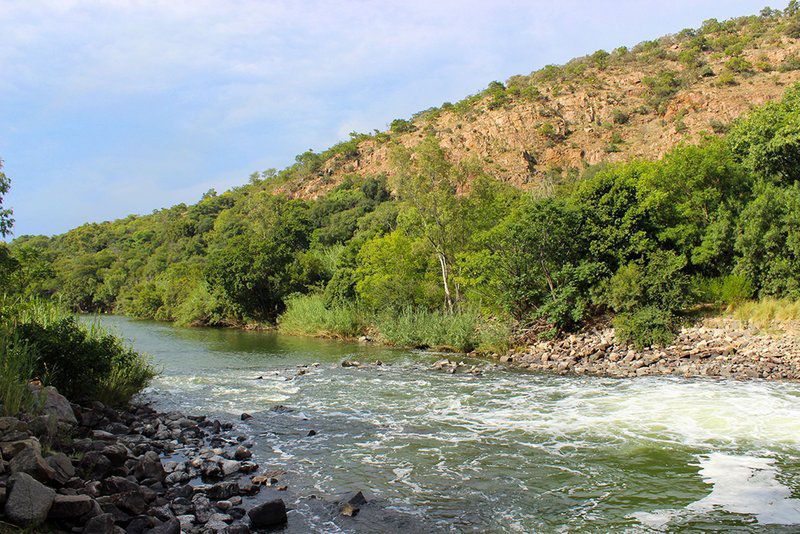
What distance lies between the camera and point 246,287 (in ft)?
160

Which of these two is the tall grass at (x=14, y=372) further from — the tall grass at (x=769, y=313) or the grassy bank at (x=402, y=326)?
the tall grass at (x=769, y=313)

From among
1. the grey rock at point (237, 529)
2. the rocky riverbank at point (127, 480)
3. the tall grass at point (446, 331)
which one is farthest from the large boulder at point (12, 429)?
the tall grass at point (446, 331)

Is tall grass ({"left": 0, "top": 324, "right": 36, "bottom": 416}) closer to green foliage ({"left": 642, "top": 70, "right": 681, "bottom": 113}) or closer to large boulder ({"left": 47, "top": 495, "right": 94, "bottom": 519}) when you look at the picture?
large boulder ({"left": 47, "top": 495, "right": 94, "bottom": 519})

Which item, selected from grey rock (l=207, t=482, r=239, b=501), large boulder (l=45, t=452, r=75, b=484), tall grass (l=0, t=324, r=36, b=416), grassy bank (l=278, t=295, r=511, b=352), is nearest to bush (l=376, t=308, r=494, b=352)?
grassy bank (l=278, t=295, r=511, b=352)

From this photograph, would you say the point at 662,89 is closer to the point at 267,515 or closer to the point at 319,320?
the point at 319,320

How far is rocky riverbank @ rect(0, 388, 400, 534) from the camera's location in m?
6.30

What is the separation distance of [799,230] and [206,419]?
23483mm

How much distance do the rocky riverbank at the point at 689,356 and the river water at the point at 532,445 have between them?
66.9 inches

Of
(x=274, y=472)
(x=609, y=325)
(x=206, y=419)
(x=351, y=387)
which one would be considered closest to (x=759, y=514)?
(x=274, y=472)

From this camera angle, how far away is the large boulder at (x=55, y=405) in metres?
9.66

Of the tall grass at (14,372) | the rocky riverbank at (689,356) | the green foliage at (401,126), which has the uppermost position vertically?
the green foliage at (401,126)

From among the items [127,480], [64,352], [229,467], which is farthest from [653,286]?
[127,480]

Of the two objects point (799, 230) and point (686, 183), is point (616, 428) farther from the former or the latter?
point (686, 183)

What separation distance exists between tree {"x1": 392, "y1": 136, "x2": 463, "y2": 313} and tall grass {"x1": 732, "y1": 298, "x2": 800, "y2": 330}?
15.4 meters
